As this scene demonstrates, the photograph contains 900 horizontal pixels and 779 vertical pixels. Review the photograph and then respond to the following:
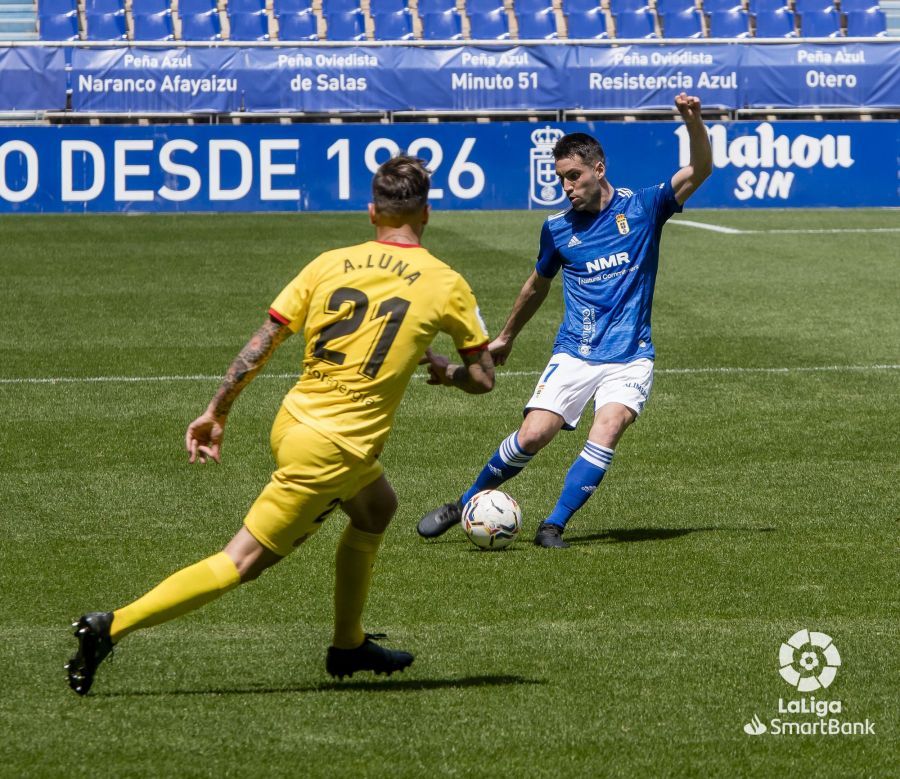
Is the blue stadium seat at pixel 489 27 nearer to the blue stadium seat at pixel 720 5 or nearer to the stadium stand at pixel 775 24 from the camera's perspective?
the blue stadium seat at pixel 720 5

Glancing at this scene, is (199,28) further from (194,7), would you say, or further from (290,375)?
(290,375)

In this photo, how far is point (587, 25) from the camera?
3566 cm

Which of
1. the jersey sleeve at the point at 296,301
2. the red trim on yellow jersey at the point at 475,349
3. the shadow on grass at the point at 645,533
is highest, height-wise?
the jersey sleeve at the point at 296,301

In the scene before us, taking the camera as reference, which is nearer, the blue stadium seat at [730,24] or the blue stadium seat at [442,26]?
the blue stadium seat at [442,26]

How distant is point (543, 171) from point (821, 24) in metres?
11.1

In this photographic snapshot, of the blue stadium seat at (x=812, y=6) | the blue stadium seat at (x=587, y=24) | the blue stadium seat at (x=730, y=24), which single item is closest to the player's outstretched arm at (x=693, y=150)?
the blue stadium seat at (x=587, y=24)

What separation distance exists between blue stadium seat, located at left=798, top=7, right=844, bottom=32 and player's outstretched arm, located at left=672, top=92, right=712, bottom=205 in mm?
29747

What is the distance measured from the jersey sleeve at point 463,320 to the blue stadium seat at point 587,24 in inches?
1223

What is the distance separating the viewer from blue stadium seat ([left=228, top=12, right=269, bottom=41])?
34062mm

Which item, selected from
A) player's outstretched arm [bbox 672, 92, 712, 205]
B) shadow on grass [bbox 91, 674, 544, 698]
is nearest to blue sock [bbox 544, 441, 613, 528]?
player's outstretched arm [bbox 672, 92, 712, 205]

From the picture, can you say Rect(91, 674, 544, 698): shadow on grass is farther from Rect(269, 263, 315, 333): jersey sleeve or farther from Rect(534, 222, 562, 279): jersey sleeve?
Rect(534, 222, 562, 279): jersey sleeve

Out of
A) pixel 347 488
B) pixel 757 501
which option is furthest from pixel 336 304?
pixel 757 501

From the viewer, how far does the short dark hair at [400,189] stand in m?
5.43

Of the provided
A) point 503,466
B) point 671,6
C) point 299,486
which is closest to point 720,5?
point 671,6
